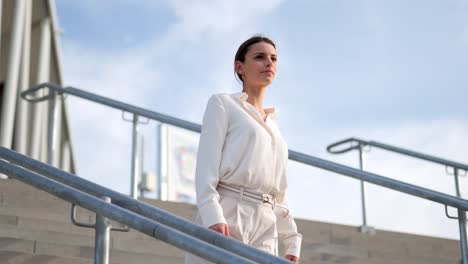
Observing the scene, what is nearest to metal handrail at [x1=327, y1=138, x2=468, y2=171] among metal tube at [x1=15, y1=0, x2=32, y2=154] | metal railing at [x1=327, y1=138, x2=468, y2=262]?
metal railing at [x1=327, y1=138, x2=468, y2=262]

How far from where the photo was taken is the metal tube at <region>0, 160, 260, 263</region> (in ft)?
9.52

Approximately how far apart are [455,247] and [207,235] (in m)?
4.51

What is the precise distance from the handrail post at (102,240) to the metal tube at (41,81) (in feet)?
39.5

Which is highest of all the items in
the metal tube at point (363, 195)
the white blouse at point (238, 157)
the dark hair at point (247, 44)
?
the metal tube at point (363, 195)

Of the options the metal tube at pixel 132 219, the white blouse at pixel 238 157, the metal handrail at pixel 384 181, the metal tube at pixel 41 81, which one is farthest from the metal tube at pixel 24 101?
the white blouse at pixel 238 157

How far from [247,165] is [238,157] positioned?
5 centimetres

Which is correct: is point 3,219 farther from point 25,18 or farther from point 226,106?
point 25,18

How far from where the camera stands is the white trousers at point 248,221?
333 cm

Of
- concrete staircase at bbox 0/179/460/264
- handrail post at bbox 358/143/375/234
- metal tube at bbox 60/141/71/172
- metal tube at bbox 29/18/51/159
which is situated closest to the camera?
concrete staircase at bbox 0/179/460/264

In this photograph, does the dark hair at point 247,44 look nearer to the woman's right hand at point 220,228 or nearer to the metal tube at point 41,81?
the woman's right hand at point 220,228

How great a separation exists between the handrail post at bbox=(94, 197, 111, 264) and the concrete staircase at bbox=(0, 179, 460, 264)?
1476 mm

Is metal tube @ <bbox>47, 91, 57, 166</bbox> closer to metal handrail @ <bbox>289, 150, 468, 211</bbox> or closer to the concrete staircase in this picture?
the concrete staircase

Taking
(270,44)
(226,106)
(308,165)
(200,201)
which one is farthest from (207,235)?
(308,165)

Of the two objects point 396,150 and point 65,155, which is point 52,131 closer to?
point 396,150
